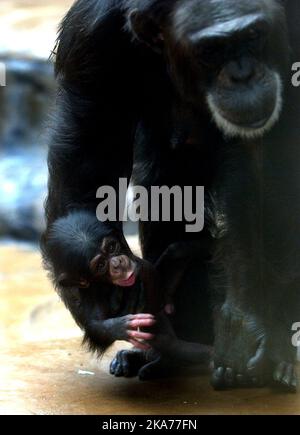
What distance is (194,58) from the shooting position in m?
3.45

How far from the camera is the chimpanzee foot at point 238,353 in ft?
12.0

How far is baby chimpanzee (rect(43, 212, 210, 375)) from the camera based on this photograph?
3695 millimetres

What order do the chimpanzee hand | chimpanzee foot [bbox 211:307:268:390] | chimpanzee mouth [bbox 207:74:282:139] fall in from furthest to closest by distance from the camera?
→ chimpanzee foot [bbox 211:307:268:390], the chimpanzee hand, chimpanzee mouth [bbox 207:74:282:139]

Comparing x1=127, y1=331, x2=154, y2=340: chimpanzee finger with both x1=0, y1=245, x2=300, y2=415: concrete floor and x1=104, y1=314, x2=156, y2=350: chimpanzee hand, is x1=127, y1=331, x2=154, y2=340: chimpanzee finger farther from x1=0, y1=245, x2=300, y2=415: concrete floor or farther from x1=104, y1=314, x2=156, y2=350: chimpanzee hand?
x1=0, y1=245, x2=300, y2=415: concrete floor

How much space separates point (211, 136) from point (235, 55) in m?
0.53

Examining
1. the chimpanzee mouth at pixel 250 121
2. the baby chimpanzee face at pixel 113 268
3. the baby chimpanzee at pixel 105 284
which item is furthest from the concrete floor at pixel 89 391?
the chimpanzee mouth at pixel 250 121

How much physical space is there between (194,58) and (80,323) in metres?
1.10

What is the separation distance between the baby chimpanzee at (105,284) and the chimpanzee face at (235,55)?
2.06 ft

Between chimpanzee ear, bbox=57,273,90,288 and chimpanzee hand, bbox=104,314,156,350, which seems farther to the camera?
chimpanzee ear, bbox=57,273,90,288

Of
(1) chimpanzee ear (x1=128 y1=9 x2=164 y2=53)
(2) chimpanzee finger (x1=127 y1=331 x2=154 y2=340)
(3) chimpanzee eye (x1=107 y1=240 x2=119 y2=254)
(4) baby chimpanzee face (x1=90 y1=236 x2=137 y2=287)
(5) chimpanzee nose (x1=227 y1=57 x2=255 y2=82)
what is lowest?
(2) chimpanzee finger (x1=127 y1=331 x2=154 y2=340)

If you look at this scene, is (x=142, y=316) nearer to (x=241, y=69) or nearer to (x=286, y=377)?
(x=286, y=377)

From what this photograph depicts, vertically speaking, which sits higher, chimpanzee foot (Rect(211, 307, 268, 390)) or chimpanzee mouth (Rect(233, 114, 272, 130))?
chimpanzee mouth (Rect(233, 114, 272, 130))

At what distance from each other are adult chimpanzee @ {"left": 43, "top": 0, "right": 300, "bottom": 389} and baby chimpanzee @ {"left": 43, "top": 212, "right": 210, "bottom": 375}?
5 centimetres

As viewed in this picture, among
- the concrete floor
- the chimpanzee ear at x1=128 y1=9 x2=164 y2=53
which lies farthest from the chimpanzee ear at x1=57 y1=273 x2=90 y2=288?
the chimpanzee ear at x1=128 y1=9 x2=164 y2=53
